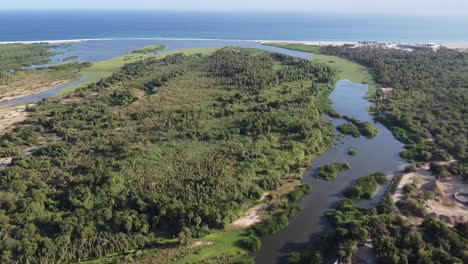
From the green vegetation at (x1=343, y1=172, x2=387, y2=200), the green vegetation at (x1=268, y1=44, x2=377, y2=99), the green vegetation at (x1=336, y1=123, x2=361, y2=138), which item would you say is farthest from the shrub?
the green vegetation at (x1=268, y1=44, x2=377, y2=99)

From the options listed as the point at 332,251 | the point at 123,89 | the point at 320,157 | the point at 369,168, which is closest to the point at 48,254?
the point at 332,251

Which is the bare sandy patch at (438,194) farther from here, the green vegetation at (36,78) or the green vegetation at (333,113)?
the green vegetation at (36,78)

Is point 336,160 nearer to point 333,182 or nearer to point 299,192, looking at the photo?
point 333,182

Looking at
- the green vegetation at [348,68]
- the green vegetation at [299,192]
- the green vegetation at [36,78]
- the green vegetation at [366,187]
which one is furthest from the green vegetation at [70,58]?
the green vegetation at [366,187]

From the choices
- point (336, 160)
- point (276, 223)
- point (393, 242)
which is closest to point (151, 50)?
point (336, 160)

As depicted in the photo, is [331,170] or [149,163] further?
[331,170]

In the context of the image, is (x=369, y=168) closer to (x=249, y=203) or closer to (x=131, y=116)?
(x=249, y=203)
